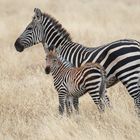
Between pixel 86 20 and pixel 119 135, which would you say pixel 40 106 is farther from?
pixel 86 20

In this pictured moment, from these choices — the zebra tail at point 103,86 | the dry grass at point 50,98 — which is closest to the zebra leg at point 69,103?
the dry grass at point 50,98

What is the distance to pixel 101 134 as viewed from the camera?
23.0 feet

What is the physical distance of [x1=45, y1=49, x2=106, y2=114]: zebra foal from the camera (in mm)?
7828

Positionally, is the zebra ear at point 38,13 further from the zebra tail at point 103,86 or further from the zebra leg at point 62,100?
the zebra tail at point 103,86

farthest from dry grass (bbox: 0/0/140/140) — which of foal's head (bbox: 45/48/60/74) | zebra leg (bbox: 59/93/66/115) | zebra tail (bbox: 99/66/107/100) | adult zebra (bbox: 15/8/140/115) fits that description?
foal's head (bbox: 45/48/60/74)

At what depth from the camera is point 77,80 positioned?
8.02 m

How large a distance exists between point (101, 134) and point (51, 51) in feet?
7.70

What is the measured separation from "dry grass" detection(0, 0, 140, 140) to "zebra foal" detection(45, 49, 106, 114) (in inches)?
12.6

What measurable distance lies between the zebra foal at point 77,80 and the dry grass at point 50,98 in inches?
12.6

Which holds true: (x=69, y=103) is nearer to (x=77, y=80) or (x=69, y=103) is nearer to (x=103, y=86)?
(x=77, y=80)

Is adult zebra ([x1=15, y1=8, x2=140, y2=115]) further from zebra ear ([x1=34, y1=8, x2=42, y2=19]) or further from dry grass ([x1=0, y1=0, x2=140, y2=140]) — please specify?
zebra ear ([x1=34, y1=8, x2=42, y2=19])

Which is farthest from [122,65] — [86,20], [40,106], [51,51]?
[86,20]

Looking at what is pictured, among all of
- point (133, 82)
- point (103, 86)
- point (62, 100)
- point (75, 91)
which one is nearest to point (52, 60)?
point (62, 100)

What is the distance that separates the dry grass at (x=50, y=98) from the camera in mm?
7409
